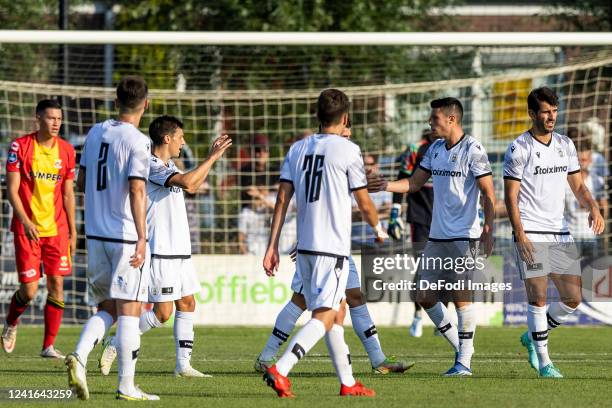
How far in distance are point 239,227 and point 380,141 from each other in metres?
2.81

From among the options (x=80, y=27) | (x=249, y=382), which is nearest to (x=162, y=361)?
(x=249, y=382)

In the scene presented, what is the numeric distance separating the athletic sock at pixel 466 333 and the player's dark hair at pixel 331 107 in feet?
9.21

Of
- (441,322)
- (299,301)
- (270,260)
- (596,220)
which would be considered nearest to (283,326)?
(299,301)

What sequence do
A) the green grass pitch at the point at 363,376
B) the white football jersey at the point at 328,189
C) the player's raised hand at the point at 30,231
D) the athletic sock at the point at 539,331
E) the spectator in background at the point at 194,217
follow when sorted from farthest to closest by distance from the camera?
the spectator in background at the point at 194,217, the player's raised hand at the point at 30,231, the athletic sock at the point at 539,331, the green grass pitch at the point at 363,376, the white football jersey at the point at 328,189

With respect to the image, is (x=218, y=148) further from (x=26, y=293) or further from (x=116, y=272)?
(x=26, y=293)

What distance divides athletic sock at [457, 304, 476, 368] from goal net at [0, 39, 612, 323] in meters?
7.24

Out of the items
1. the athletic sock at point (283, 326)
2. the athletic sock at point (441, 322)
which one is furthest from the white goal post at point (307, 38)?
the athletic sock at point (283, 326)

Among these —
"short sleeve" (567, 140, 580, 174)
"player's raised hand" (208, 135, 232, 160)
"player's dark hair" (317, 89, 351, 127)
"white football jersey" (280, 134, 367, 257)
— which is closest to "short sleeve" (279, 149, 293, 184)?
"white football jersey" (280, 134, 367, 257)

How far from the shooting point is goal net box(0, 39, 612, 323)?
57.6 feet

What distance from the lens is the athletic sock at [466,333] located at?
10117 mm

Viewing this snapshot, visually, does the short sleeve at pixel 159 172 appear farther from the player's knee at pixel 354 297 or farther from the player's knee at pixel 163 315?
the player's knee at pixel 354 297

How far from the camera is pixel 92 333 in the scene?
8125mm

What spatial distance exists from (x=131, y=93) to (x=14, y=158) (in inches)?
163

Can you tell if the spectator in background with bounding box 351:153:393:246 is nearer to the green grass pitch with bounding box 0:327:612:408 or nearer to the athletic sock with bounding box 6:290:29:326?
the green grass pitch with bounding box 0:327:612:408
